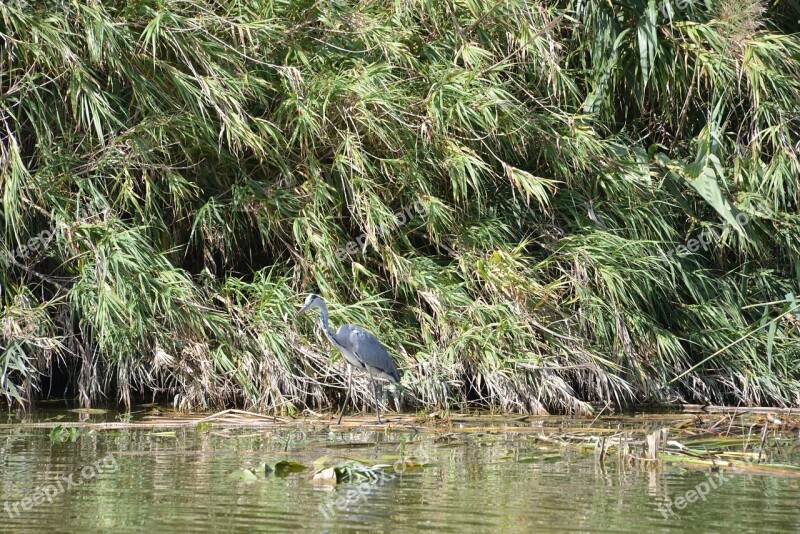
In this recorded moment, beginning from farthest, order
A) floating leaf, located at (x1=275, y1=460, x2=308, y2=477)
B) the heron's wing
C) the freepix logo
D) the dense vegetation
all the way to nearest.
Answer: the dense vegetation
the heron's wing
floating leaf, located at (x1=275, y1=460, x2=308, y2=477)
the freepix logo

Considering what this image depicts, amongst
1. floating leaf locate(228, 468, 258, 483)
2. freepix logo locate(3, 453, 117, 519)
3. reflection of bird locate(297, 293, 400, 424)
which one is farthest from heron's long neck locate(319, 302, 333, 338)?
floating leaf locate(228, 468, 258, 483)

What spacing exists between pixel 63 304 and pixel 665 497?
5.40 metres

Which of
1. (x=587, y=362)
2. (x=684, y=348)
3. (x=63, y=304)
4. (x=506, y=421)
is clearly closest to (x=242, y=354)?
(x=63, y=304)

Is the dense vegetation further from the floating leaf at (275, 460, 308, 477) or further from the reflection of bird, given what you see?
the floating leaf at (275, 460, 308, 477)

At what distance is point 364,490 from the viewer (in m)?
5.55

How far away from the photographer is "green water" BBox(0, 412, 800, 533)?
479cm

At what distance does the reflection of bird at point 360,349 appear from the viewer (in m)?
7.98

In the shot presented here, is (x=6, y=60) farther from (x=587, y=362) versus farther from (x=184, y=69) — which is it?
(x=587, y=362)

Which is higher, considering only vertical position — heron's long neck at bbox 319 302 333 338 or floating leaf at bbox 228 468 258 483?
heron's long neck at bbox 319 302 333 338

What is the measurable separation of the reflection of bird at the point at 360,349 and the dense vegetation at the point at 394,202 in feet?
1.48

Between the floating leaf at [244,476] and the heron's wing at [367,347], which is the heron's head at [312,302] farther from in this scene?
the floating leaf at [244,476]

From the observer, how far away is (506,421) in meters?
8.14

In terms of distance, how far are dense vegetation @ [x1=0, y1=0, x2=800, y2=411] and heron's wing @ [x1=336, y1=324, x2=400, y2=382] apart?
1.72ft

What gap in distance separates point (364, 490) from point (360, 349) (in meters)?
2.50
